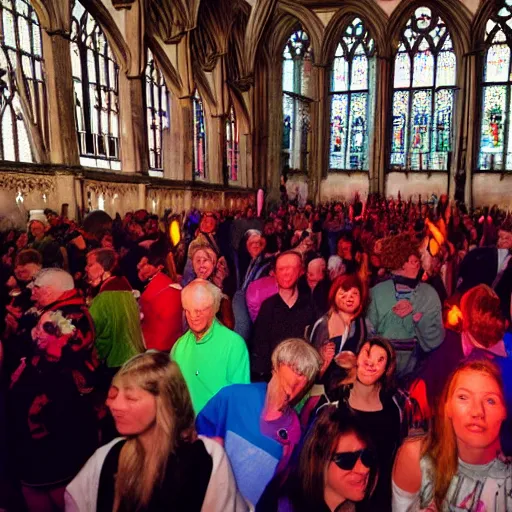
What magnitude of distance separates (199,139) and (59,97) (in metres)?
7.74

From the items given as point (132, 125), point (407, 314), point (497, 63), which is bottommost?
point (407, 314)

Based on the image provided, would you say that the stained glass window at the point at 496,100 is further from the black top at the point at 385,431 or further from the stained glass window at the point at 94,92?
the black top at the point at 385,431

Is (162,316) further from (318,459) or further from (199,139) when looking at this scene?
(199,139)

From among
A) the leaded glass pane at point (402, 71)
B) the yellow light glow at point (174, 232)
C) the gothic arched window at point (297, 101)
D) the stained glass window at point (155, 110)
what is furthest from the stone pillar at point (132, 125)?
the leaded glass pane at point (402, 71)

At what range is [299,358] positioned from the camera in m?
2.26

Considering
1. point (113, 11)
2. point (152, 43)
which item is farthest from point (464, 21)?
point (113, 11)

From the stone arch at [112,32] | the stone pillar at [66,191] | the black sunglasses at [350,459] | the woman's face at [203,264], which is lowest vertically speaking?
the black sunglasses at [350,459]

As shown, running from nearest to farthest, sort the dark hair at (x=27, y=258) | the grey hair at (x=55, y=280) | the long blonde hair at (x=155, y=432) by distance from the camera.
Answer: the long blonde hair at (x=155, y=432) < the grey hair at (x=55, y=280) < the dark hair at (x=27, y=258)

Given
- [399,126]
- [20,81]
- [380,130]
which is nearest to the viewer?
[20,81]

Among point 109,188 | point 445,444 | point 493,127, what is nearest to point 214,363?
point 445,444

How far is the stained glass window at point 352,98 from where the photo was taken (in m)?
22.2

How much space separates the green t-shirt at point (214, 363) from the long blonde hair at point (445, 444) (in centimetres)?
126

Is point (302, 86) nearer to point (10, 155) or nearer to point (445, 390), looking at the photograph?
point (10, 155)

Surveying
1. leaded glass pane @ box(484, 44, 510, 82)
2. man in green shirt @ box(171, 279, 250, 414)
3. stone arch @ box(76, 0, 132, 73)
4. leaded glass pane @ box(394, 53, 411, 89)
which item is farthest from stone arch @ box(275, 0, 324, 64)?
man in green shirt @ box(171, 279, 250, 414)
